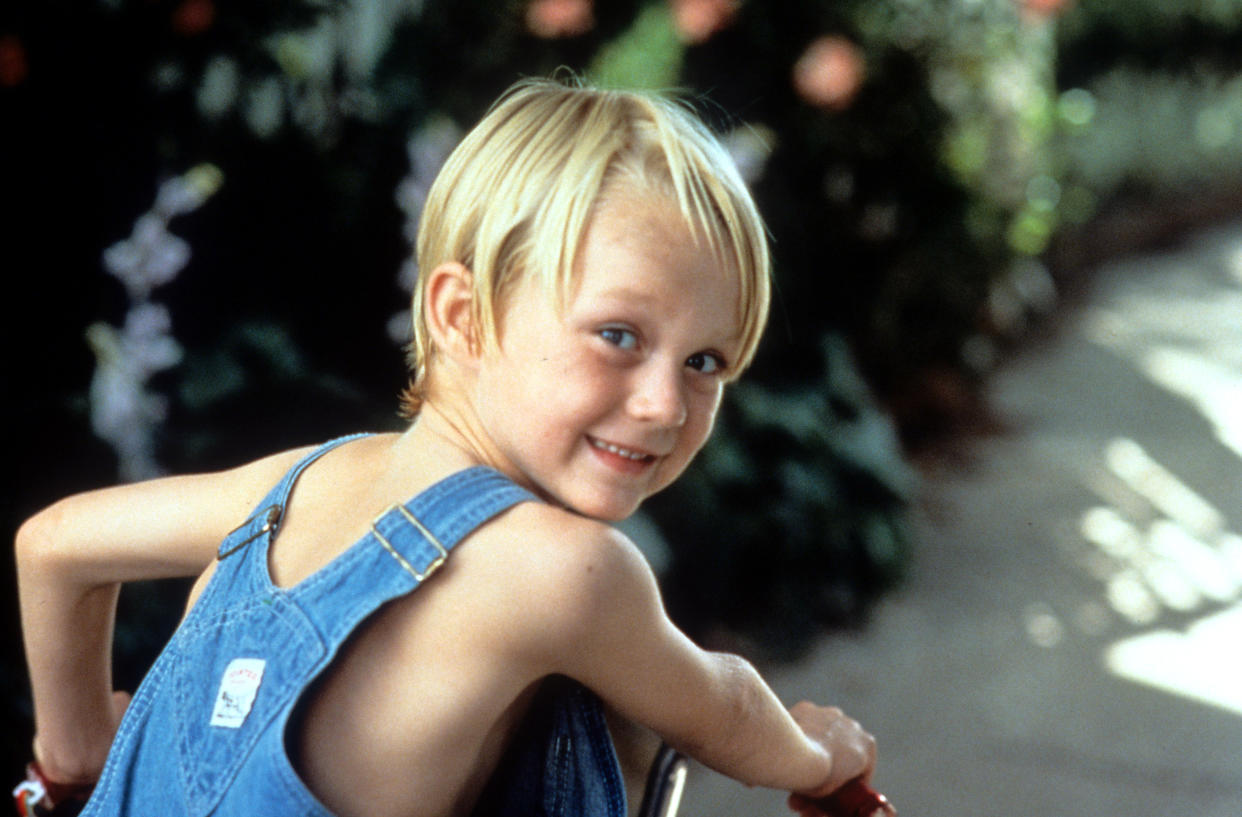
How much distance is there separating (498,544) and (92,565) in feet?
1.46

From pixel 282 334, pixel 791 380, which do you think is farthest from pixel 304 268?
pixel 791 380

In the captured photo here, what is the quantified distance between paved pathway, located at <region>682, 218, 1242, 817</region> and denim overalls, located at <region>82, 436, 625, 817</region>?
176cm

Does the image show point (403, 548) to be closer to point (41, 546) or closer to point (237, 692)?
point (237, 692)

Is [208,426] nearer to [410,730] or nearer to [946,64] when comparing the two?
[410,730]

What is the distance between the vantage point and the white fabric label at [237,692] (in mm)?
1001

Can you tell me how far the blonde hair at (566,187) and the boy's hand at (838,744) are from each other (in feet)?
1.06

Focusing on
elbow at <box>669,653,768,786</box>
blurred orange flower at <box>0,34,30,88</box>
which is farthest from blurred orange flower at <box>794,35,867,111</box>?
elbow at <box>669,653,768,786</box>

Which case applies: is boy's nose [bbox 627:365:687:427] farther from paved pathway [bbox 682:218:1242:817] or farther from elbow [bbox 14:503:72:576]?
paved pathway [bbox 682:218:1242:817]

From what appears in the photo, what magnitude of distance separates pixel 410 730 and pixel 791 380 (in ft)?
9.72

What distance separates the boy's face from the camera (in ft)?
3.33

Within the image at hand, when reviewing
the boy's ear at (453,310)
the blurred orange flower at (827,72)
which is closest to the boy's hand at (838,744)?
the boy's ear at (453,310)

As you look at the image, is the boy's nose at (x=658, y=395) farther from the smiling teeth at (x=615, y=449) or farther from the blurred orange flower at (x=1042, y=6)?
the blurred orange flower at (x=1042, y=6)

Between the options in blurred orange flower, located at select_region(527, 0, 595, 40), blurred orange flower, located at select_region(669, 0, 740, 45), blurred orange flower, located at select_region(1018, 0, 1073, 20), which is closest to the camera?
blurred orange flower, located at select_region(527, 0, 595, 40)

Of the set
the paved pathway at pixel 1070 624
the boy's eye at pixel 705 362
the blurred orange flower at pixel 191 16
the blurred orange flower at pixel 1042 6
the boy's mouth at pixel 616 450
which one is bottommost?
the paved pathway at pixel 1070 624
